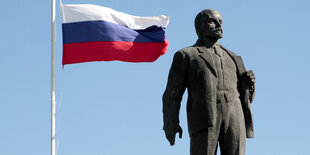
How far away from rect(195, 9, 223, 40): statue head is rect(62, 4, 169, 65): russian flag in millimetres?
8661

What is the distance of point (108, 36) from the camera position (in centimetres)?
2605

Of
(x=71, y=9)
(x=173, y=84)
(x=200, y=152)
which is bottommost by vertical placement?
(x=200, y=152)

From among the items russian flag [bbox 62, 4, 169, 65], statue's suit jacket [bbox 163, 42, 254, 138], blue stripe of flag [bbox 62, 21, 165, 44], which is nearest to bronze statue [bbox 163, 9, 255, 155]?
statue's suit jacket [bbox 163, 42, 254, 138]

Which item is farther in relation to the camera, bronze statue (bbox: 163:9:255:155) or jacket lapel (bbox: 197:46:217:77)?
jacket lapel (bbox: 197:46:217:77)

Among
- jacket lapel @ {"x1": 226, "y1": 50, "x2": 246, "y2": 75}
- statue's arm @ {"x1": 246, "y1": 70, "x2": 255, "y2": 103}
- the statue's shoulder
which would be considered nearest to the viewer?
the statue's shoulder

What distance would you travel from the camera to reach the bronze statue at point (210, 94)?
54.9 ft

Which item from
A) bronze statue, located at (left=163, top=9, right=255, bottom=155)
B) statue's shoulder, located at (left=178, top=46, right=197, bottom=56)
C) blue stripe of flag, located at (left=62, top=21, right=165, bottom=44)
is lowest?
bronze statue, located at (left=163, top=9, right=255, bottom=155)

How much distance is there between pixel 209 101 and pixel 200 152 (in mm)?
884

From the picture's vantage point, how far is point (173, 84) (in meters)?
17.1

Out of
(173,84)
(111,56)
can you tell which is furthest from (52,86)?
(173,84)

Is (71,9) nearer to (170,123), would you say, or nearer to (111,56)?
(111,56)

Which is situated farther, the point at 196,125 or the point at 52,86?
the point at 52,86

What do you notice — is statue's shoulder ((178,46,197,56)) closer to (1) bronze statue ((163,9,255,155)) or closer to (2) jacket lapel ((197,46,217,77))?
(1) bronze statue ((163,9,255,155))

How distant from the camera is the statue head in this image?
17328mm
